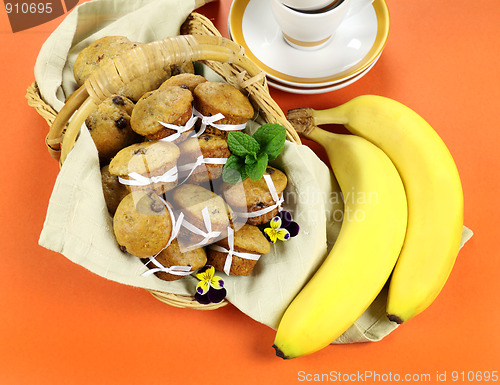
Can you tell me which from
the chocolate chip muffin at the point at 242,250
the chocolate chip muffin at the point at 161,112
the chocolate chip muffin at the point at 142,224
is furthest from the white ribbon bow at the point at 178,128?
the chocolate chip muffin at the point at 242,250

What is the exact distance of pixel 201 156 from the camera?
0.79 meters

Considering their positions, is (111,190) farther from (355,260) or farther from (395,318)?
(395,318)

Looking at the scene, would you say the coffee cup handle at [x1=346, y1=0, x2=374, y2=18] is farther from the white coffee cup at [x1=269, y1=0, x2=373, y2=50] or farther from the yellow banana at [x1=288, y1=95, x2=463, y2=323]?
the yellow banana at [x1=288, y1=95, x2=463, y2=323]

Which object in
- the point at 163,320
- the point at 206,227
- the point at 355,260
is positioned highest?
the point at 206,227

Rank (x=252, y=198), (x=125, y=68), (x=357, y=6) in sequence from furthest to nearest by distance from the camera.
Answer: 1. (x=357, y=6)
2. (x=252, y=198)
3. (x=125, y=68)

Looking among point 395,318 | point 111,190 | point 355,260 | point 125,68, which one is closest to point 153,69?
point 125,68

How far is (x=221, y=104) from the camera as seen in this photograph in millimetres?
803

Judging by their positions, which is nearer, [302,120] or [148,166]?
[148,166]

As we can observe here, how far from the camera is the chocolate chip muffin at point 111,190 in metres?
0.83

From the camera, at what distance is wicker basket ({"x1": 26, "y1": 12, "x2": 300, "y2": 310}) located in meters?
0.68

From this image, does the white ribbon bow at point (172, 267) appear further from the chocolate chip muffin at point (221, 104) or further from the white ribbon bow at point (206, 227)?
the chocolate chip muffin at point (221, 104)

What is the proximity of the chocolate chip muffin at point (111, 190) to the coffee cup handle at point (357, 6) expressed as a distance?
59 centimetres

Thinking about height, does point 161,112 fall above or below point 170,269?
above

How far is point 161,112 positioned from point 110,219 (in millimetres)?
220
